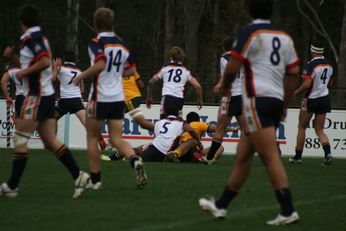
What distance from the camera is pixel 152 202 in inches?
408

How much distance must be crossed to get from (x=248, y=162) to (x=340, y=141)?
13399mm

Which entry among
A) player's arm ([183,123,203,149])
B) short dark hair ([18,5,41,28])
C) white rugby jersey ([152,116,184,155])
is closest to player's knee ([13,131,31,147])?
short dark hair ([18,5,41,28])

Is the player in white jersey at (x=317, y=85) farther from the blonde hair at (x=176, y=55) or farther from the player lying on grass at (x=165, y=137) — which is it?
the blonde hair at (x=176, y=55)

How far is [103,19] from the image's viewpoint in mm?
10789

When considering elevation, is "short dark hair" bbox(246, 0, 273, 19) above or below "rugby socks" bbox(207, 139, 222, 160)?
above

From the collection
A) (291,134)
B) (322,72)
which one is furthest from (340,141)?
(322,72)

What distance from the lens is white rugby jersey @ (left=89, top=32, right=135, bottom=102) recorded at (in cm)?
1079

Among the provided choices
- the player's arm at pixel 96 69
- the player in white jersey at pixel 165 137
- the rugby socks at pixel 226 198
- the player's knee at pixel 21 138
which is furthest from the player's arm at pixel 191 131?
the rugby socks at pixel 226 198

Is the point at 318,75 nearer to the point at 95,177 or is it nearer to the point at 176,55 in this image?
the point at 176,55

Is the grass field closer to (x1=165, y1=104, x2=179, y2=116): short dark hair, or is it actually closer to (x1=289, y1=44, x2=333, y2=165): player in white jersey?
(x1=289, y1=44, x2=333, y2=165): player in white jersey

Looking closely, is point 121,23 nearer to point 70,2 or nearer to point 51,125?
point 70,2

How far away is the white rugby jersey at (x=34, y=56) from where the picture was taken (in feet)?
33.4

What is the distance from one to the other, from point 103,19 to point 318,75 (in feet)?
22.7

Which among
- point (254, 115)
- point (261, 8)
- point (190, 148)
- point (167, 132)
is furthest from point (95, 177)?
point (190, 148)
